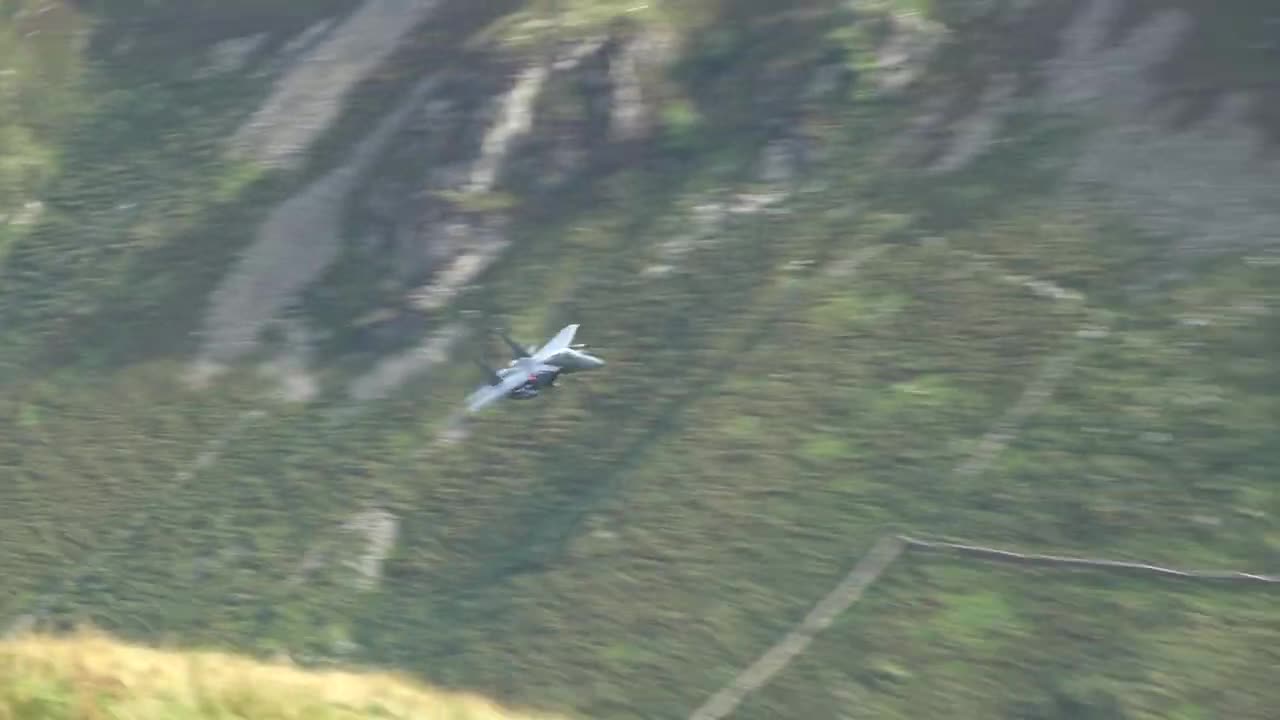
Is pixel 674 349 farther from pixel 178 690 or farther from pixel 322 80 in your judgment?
pixel 178 690

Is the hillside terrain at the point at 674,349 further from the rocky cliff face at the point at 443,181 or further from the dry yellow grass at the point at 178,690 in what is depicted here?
the dry yellow grass at the point at 178,690

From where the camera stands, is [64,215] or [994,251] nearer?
[994,251]

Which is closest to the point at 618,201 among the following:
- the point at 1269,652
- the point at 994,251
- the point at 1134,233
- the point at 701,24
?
the point at 701,24

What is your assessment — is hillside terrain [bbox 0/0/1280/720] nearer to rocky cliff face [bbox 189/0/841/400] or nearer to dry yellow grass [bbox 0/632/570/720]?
rocky cliff face [bbox 189/0/841/400]

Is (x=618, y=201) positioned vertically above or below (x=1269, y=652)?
above

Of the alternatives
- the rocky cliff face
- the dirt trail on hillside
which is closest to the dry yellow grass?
the rocky cliff face

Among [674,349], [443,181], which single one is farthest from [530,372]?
[443,181]

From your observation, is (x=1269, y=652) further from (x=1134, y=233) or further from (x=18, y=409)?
(x=18, y=409)
